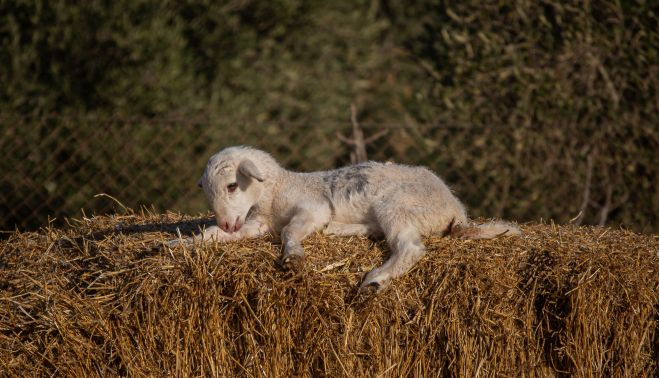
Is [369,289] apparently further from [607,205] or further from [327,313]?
[607,205]

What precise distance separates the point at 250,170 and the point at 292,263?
970 mm

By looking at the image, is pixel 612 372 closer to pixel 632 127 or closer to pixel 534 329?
pixel 534 329

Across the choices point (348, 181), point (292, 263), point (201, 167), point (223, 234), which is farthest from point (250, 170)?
point (201, 167)

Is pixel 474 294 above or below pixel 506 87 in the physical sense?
above

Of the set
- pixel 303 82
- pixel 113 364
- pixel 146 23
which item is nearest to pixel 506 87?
pixel 303 82

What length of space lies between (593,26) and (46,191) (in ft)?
19.8

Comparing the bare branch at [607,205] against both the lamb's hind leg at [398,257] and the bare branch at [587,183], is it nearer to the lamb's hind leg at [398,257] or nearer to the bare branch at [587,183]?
the bare branch at [587,183]

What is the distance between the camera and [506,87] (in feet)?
32.2

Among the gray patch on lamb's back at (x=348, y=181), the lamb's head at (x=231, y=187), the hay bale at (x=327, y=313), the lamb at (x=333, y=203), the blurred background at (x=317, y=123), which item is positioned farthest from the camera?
the blurred background at (x=317, y=123)

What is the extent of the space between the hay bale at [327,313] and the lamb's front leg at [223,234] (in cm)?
9

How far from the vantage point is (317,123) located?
9055mm

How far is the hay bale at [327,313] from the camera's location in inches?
175

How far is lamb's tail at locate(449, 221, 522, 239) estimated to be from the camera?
5184 millimetres

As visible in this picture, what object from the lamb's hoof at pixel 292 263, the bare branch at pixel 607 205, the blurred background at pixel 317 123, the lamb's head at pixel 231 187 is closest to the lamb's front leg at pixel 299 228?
the lamb's hoof at pixel 292 263
